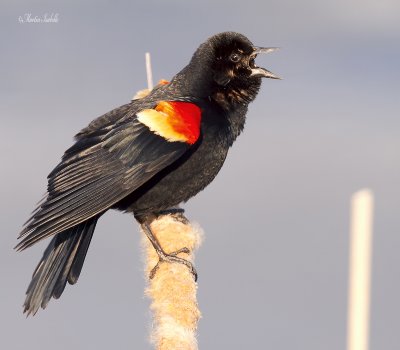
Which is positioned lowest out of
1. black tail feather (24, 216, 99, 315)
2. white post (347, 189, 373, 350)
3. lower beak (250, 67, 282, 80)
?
black tail feather (24, 216, 99, 315)

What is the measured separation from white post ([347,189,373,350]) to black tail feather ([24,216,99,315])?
1.35m

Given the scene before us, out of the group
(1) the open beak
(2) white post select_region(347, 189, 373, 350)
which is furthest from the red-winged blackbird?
(2) white post select_region(347, 189, 373, 350)

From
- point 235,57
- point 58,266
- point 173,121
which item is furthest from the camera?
point 235,57

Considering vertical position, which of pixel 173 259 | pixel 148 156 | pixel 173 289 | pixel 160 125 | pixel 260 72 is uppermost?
pixel 260 72

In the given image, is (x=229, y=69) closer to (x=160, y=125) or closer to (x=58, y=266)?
(x=160, y=125)

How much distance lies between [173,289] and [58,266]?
2.26 ft

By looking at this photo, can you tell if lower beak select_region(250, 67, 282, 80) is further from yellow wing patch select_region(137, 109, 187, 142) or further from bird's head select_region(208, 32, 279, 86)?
yellow wing patch select_region(137, 109, 187, 142)

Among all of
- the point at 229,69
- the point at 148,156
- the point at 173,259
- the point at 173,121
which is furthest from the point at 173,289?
the point at 229,69

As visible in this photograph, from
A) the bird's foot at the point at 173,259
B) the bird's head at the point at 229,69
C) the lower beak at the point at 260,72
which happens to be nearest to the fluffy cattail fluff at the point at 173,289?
the bird's foot at the point at 173,259

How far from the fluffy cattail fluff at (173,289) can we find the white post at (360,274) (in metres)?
0.44

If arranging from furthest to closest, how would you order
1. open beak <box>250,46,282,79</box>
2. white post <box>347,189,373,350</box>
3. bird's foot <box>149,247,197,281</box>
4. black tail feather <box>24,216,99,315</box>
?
open beak <box>250,46,282,79</box> → bird's foot <box>149,247,197,281</box> → black tail feather <box>24,216,99,315</box> → white post <box>347,189,373,350</box>

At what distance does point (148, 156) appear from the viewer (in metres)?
3.05

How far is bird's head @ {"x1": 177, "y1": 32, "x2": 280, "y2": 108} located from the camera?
344 centimetres

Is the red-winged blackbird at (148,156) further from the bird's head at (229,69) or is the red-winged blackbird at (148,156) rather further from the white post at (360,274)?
the white post at (360,274)
